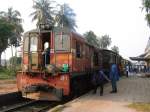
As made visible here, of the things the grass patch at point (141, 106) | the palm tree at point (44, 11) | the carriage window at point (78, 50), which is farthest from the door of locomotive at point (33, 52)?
the palm tree at point (44, 11)

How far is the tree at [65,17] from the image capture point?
72938 millimetres

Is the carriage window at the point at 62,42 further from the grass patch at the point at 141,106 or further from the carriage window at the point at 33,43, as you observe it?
the grass patch at the point at 141,106

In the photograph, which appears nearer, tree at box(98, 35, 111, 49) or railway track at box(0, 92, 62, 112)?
railway track at box(0, 92, 62, 112)

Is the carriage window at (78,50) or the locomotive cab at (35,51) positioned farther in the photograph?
the carriage window at (78,50)

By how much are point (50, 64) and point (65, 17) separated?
179ft

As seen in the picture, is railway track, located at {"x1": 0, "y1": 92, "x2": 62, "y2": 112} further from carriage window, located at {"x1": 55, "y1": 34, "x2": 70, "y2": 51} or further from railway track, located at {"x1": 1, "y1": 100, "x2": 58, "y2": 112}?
carriage window, located at {"x1": 55, "y1": 34, "x2": 70, "y2": 51}

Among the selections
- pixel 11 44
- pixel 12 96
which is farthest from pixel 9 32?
pixel 12 96

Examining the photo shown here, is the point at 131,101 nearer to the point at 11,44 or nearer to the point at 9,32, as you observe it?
the point at 9,32

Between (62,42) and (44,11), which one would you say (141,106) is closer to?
(62,42)

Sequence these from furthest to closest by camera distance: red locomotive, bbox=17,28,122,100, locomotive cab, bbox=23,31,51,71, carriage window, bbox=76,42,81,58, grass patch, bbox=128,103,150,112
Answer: carriage window, bbox=76,42,81,58 → locomotive cab, bbox=23,31,51,71 → red locomotive, bbox=17,28,122,100 → grass patch, bbox=128,103,150,112

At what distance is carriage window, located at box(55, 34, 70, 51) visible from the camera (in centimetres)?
2091

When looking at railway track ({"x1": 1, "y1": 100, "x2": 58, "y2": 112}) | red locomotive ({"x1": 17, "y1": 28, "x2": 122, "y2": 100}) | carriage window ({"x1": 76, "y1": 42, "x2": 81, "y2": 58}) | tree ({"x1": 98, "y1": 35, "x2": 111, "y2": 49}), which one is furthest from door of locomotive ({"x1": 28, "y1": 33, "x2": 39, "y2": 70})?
→ tree ({"x1": 98, "y1": 35, "x2": 111, "y2": 49})

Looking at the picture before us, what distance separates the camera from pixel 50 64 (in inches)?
807

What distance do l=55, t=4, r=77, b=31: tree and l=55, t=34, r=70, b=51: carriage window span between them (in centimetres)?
5088
